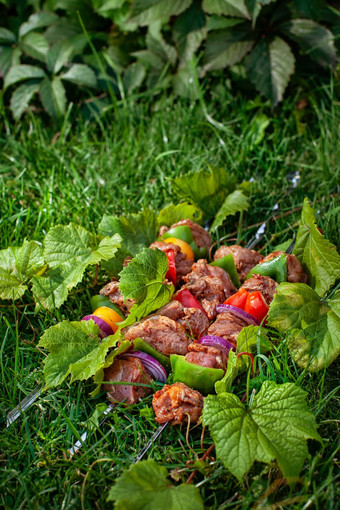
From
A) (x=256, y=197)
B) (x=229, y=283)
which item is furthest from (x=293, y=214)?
(x=229, y=283)

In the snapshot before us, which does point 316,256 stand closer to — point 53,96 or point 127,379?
point 127,379

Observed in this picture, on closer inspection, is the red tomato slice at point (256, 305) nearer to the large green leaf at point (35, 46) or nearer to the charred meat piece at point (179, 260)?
the charred meat piece at point (179, 260)

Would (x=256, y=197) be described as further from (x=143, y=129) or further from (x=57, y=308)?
(x=57, y=308)

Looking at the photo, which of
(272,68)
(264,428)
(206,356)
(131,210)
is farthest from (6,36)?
(264,428)

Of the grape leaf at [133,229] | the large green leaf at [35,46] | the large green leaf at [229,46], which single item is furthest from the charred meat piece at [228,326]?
the large green leaf at [35,46]

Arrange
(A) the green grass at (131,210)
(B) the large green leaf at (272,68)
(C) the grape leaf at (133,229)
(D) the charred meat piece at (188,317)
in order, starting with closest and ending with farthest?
1. (A) the green grass at (131,210)
2. (D) the charred meat piece at (188,317)
3. (C) the grape leaf at (133,229)
4. (B) the large green leaf at (272,68)
